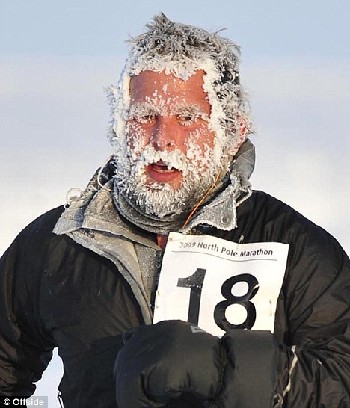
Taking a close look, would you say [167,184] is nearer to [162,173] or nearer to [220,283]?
[162,173]

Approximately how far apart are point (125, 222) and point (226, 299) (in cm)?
56

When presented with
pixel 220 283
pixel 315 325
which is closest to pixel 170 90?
pixel 220 283

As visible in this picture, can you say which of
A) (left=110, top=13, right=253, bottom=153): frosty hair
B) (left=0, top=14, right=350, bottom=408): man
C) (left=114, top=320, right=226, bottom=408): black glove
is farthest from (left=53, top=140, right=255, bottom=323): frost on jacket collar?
(left=114, top=320, right=226, bottom=408): black glove

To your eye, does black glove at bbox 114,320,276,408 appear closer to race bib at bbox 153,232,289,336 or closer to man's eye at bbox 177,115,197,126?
race bib at bbox 153,232,289,336

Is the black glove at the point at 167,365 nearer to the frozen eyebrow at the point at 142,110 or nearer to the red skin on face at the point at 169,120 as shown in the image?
the red skin on face at the point at 169,120

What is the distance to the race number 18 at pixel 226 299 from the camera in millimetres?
5348

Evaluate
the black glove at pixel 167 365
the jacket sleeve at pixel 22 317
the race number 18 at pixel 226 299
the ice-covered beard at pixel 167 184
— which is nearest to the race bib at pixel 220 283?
the race number 18 at pixel 226 299

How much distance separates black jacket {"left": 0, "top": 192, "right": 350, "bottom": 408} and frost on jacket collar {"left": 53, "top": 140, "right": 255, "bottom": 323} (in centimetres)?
4

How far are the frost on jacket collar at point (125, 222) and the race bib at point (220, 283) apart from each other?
3.0 inches

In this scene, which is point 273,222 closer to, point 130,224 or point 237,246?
point 237,246

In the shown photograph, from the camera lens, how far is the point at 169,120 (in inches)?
221

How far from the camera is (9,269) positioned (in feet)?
19.7

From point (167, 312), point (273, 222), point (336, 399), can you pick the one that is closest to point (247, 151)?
point (273, 222)

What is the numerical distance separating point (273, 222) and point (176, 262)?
0.34 metres
